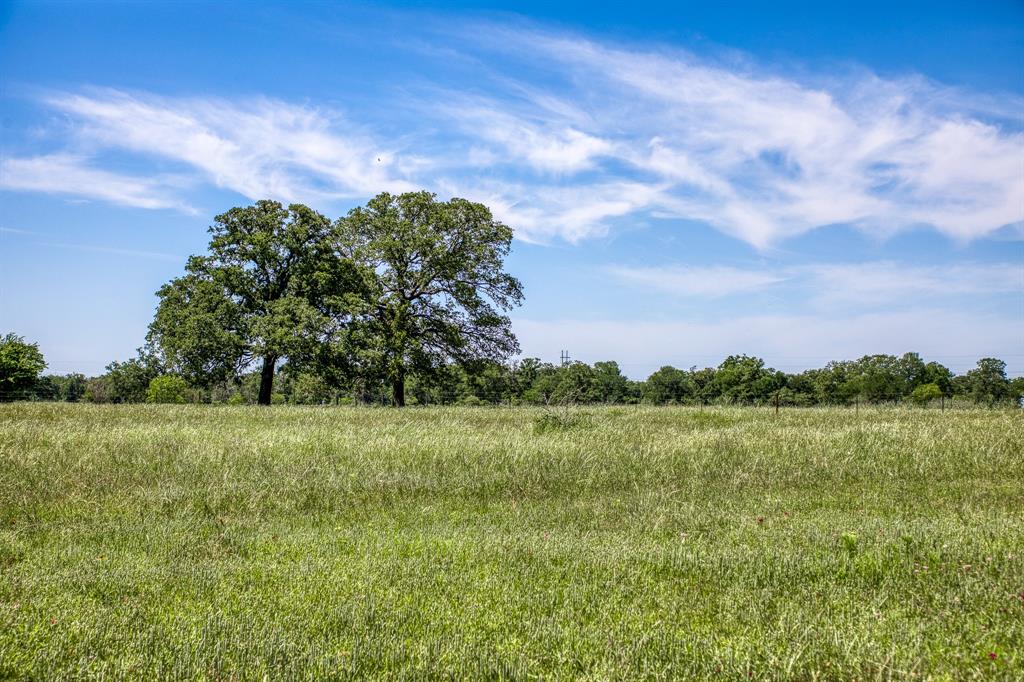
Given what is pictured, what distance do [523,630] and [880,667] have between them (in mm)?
2326

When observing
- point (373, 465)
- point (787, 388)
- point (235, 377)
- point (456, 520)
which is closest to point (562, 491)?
point (456, 520)

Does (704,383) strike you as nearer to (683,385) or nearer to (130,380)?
(683,385)

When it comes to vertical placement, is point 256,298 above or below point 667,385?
above

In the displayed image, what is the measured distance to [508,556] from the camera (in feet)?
20.3

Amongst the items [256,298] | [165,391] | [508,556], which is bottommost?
[508,556]

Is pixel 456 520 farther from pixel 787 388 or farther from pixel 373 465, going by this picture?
pixel 787 388

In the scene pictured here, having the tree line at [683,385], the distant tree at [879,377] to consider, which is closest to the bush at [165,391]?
the tree line at [683,385]

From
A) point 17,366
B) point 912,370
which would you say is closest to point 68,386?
point 17,366

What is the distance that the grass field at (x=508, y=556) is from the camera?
4016mm

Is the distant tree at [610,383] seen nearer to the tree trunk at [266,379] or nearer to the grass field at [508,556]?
the tree trunk at [266,379]

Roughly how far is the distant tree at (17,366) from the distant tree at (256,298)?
18957 millimetres

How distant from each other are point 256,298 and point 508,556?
95.4 ft

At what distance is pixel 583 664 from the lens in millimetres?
3922

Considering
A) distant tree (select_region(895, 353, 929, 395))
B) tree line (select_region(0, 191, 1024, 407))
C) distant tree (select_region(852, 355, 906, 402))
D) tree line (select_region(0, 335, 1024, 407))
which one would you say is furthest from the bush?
distant tree (select_region(895, 353, 929, 395))
